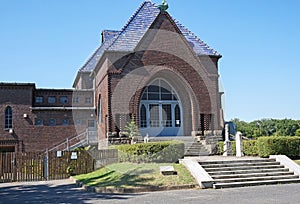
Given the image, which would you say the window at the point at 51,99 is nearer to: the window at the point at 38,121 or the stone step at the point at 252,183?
the window at the point at 38,121

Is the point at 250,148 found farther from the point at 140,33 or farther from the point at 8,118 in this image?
the point at 8,118

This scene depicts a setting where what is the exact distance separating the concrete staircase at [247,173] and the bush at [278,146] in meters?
0.80

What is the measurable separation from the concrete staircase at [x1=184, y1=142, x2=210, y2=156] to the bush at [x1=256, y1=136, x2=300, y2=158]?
4993 mm

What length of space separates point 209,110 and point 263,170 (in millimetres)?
10889

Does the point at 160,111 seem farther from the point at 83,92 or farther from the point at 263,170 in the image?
the point at 263,170

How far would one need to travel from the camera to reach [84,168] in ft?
70.3

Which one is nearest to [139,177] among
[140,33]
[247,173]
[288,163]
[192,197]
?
[192,197]

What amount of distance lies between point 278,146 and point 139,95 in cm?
1051

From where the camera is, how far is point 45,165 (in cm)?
2138

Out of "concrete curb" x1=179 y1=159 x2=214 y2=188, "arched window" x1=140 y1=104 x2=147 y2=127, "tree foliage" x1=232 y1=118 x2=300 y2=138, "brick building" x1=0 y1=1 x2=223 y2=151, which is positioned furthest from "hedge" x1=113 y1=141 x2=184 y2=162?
"tree foliage" x1=232 y1=118 x2=300 y2=138

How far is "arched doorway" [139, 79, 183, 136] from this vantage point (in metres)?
26.5

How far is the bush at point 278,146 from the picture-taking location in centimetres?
1836

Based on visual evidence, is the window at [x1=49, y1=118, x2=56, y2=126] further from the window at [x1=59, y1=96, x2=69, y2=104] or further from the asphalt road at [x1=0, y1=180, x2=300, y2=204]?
the asphalt road at [x1=0, y1=180, x2=300, y2=204]

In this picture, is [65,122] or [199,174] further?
[65,122]
